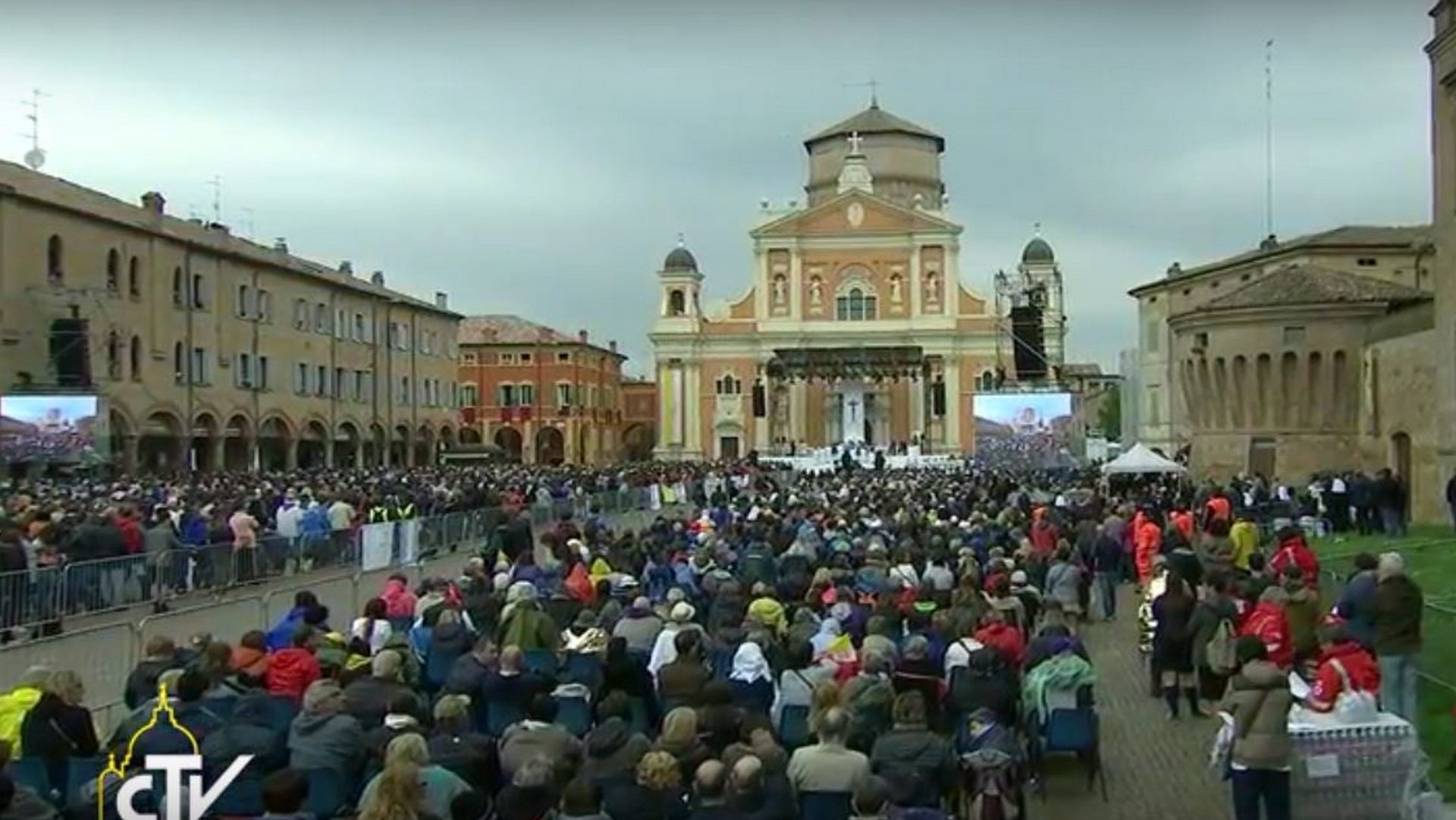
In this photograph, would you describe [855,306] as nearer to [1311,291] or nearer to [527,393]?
[527,393]

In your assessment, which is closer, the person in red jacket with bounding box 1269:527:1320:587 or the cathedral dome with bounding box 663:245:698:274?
the person in red jacket with bounding box 1269:527:1320:587

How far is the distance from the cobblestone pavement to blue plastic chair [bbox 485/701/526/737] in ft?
10.7

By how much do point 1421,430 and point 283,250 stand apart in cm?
4772

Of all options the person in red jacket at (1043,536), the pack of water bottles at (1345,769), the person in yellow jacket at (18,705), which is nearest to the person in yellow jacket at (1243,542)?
the person in red jacket at (1043,536)

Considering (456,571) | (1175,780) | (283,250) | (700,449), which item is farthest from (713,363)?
(1175,780)

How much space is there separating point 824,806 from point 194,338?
44366mm

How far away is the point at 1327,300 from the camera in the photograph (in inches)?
1587

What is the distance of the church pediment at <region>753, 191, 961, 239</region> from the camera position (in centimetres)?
8731

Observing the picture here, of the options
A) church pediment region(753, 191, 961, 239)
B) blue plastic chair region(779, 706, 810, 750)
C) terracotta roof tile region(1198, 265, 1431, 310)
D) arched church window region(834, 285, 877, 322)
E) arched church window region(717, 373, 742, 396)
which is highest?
church pediment region(753, 191, 961, 239)

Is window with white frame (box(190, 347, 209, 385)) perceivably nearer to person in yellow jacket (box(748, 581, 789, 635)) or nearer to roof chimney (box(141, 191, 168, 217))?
roof chimney (box(141, 191, 168, 217))

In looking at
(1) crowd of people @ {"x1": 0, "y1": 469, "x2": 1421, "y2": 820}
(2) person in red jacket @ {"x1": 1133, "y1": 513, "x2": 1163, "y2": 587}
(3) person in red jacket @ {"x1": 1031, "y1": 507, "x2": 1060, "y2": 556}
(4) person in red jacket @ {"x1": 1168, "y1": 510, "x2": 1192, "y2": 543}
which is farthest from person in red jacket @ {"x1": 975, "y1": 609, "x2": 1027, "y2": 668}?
(4) person in red jacket @ {"x1": 1168, "y1": 510, "x2": 1192, "y2": 543}

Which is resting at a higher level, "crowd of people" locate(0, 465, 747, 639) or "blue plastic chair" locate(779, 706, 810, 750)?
"crowd of people" locate(0, 465, 747, 639)

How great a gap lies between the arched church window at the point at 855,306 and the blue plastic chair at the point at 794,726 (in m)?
78.5

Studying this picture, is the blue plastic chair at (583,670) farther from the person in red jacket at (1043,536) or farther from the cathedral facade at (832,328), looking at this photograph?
the cathedral facade at (832,328)
